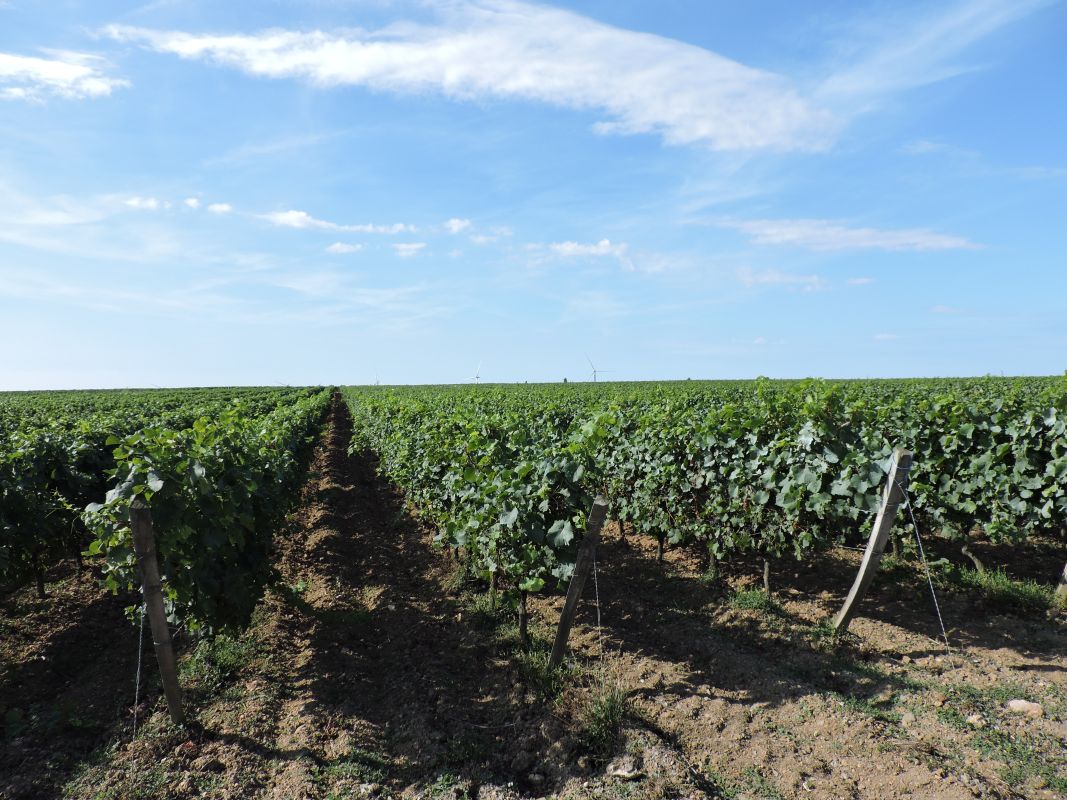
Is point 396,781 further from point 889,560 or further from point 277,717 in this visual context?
point 889,560

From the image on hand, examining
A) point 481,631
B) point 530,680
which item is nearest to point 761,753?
point 530,680

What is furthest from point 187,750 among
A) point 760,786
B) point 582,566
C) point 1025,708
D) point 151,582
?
point 1025,708

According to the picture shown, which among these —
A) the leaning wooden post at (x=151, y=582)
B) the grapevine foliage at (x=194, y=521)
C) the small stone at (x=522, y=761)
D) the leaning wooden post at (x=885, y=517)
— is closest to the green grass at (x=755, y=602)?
the leaning wooden post at (x=885, y=517)

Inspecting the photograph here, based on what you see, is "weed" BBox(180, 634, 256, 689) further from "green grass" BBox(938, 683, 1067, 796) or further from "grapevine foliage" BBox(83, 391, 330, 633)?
"green grass" BBox(938, 683, 1067, 796)

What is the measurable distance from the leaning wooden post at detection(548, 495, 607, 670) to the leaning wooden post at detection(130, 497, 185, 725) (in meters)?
2.98

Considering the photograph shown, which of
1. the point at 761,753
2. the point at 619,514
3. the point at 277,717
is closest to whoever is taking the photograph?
the point at 761,753

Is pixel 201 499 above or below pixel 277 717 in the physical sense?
above

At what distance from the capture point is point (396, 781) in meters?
4.25

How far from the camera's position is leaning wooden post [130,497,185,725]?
15.1 ft

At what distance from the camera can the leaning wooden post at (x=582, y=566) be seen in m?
5.16

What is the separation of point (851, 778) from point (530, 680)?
2.46 meters

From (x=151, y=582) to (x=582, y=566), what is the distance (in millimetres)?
3216

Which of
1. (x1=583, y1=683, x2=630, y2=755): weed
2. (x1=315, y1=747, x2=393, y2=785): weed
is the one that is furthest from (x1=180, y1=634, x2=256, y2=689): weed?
(x1=583, y1=683, x2=630, y2=755): weed

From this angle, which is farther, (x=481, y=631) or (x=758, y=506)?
(x=758, y=506)
